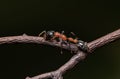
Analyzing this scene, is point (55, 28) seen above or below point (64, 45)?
above

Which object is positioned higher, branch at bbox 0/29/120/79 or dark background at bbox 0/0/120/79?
dark background at bbox 0/0/120/79

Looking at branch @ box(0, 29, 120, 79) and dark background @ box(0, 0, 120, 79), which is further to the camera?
dark background @ box(0, 0, 120, 79)

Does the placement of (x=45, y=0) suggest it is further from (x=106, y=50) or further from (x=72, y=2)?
(x=106, y=50)

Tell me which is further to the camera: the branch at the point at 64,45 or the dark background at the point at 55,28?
the dark background at the point at 55,28

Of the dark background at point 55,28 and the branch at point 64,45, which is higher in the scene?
the dark background at point 55,28

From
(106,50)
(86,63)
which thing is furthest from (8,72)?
(106,50)

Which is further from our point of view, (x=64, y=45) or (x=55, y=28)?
(x=55, y=28)

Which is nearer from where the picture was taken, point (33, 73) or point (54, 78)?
point (54, 78)

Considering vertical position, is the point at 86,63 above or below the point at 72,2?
below
